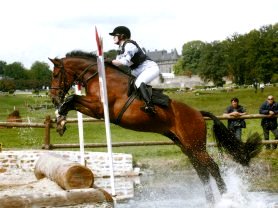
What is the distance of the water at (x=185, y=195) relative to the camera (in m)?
6.68

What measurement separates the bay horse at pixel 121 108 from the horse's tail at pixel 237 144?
1.04 ft

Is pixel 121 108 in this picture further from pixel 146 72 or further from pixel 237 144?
pixel 237 144

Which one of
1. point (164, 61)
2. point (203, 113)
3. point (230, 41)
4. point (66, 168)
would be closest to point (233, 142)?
point (203, 113)

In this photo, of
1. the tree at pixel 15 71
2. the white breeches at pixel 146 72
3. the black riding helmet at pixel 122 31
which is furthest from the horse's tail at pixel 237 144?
the tree at pixel 15 71

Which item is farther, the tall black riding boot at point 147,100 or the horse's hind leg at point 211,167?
the horse's hind leg at point 211,167

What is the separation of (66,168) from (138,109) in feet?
3.96

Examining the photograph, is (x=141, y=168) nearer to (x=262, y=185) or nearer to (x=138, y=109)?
(x=262, y=185)

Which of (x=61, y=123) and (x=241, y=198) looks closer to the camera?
(x=61, y=123)

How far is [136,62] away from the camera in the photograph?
22.1 feet

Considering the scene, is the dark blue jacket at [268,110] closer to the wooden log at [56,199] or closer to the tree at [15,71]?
the wooden log at [56,199]

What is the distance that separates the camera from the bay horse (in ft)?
21.0

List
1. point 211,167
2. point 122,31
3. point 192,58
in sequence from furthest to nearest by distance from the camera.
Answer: point 192,58
point 211,167
point 122,31

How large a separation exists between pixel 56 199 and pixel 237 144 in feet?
11.0

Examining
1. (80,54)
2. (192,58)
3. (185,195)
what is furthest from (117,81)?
→ (192,58)
